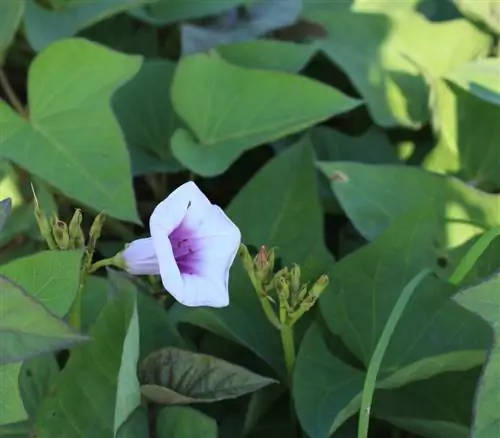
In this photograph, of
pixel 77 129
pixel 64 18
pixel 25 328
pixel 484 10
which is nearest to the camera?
pixel 25 328

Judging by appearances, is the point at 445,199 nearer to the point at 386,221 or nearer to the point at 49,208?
the point at 386,221

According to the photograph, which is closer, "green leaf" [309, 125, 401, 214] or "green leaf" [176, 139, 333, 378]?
"green leaf" [176, 139, 333, 378]

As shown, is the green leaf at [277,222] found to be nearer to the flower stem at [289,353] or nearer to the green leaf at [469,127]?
the flower stem at [289,353]

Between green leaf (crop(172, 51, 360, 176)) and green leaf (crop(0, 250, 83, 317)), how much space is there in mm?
257

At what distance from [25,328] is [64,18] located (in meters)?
0.47

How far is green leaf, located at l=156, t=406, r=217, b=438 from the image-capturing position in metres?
0.55

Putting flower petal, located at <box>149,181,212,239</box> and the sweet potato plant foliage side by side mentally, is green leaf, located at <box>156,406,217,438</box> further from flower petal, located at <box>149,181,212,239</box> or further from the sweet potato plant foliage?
flower petal, located at <box>149,181,212,239</box>

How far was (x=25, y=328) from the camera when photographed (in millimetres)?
473

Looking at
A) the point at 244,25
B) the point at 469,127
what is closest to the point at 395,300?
the point at 469,127

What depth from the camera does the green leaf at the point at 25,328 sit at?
468 millimetres

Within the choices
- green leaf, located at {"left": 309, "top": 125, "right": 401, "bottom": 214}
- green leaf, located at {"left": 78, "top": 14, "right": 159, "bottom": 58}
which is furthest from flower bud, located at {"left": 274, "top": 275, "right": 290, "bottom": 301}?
green leaf, located at {"left": 78, "top": 14, "right": 159, "bottom": 58}

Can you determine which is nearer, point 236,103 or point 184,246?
point 184,246

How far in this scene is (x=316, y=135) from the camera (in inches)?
35.1

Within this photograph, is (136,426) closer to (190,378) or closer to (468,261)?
(190,378)
